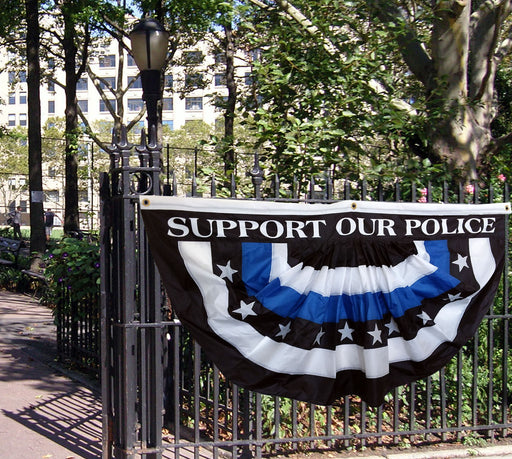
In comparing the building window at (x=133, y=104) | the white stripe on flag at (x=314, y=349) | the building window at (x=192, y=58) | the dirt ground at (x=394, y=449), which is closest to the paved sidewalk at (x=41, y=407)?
the white stripe on flag at (x=314, y=349)

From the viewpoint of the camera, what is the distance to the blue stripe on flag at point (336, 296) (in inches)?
189

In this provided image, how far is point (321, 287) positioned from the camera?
195 inches

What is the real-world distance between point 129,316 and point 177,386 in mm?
664

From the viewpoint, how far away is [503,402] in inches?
228

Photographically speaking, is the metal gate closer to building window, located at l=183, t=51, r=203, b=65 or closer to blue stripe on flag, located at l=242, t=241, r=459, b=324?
blue stripe on flag, located at l=242, t=241, r=459, b=324

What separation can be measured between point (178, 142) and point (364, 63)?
51322 millimetres

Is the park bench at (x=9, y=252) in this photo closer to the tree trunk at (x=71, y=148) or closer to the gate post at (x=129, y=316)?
the tree trunk at (x=71, y=148)

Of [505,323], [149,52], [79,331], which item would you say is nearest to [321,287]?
[505,323]

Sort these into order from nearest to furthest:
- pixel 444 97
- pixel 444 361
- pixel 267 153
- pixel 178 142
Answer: pixel 444 361, pixel 267 153, pixel 444 97, pixel 178 142

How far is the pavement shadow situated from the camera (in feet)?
18.0

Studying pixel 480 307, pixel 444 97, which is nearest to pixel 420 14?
pixel 444 97

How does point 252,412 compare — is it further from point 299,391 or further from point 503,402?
point 503,402

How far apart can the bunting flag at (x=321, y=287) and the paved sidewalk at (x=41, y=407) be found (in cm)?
172

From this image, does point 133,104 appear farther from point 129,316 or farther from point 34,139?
point 129,316
